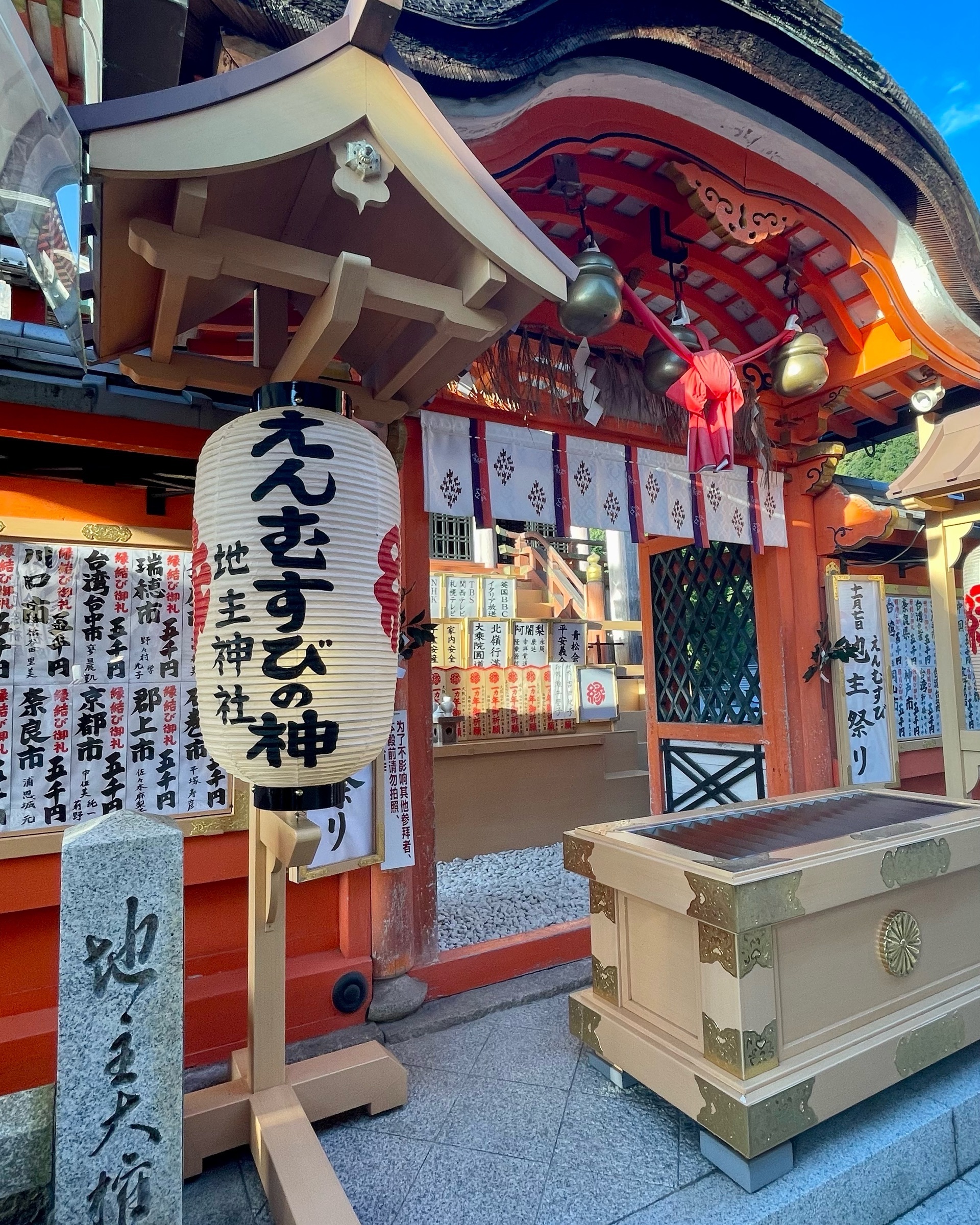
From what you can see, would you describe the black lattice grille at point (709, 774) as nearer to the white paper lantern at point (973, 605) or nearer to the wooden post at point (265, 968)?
the white paper lantern at point (973, 605)

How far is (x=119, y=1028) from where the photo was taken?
1.93 meters

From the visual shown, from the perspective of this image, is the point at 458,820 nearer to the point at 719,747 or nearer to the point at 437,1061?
the point at 719,747

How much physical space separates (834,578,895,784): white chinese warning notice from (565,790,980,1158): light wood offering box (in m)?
2.69

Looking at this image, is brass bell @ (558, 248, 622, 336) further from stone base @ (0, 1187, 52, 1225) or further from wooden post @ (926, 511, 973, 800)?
stone base @ (0, 1187, 52, 1225)

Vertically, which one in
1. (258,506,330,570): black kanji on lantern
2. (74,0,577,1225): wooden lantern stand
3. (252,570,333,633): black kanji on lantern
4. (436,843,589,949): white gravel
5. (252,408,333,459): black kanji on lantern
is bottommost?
(436,843,589,949): white gravel

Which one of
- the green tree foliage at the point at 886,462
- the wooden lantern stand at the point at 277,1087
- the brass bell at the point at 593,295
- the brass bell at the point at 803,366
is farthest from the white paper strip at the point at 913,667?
the green tree foliage at the point at 886,462

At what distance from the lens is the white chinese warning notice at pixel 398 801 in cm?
380

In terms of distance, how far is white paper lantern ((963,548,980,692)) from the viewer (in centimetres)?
439

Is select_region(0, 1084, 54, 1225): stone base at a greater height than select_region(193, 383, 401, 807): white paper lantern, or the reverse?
select_region(193, 383, 401, 807): white paper lantern

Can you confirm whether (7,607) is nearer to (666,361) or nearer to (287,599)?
(287,599)

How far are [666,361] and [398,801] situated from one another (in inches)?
130

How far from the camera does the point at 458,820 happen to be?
7469 millimetres

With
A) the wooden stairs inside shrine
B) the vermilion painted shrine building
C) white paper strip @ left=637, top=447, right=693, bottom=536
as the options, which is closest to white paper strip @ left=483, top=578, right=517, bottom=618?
the wooden stairs inside shrine

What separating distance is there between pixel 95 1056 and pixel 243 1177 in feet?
3.76
